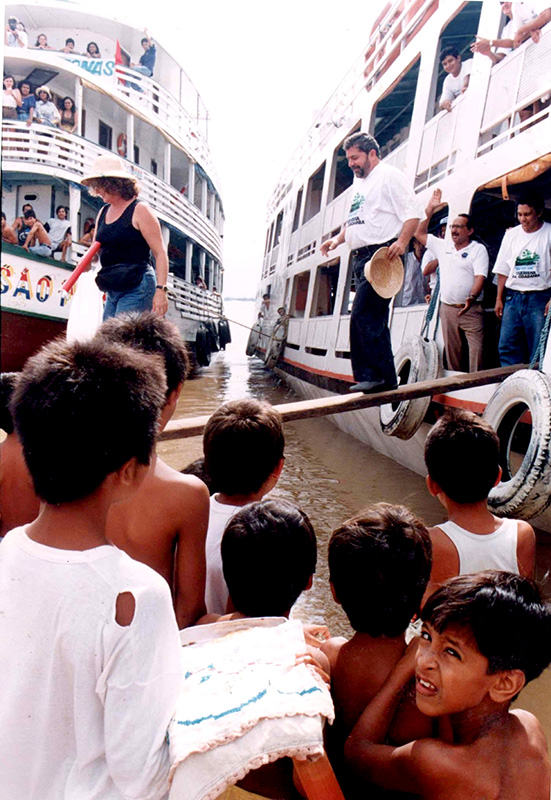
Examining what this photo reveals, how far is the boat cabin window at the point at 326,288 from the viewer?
508 centimetres

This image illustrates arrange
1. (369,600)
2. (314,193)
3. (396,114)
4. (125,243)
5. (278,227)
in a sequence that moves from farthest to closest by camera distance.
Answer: (278,227) < (314,193) < (396,114) < (125,243) < (369,600)

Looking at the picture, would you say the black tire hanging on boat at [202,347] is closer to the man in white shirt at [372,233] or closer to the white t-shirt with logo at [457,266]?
the man in white shirt at [372,233]

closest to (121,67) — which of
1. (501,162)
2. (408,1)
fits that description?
(408,1)

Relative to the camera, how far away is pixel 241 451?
158cm

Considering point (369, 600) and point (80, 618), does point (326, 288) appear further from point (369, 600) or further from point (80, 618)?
point (80, 618)

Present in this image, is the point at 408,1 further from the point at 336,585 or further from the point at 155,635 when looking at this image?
the point at 155,635

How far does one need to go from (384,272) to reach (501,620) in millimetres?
2461

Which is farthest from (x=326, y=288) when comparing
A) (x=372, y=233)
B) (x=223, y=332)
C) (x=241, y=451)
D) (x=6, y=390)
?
(x=241, y=451)

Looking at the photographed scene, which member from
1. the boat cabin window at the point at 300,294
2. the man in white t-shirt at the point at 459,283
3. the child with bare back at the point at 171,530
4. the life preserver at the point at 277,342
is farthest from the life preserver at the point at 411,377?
the life preserver at the point at 277,342

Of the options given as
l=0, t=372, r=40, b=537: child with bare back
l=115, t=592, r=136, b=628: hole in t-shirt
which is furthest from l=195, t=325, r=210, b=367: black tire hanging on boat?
l=115, t=592, r=136, b=628: hole in t-shirt

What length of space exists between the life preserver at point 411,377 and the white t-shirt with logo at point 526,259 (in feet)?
1.99

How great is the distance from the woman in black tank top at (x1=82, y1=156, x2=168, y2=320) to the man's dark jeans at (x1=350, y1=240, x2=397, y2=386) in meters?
1.36

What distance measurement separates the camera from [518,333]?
3027mm

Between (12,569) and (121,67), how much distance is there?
6.43 feet
